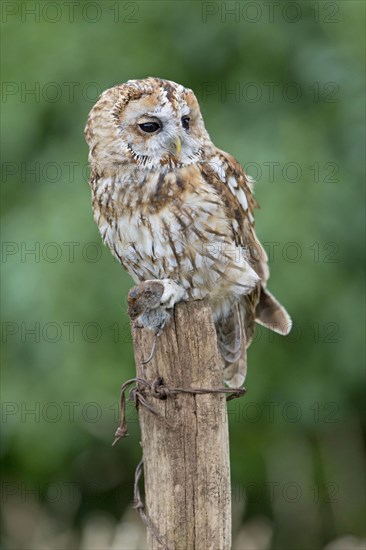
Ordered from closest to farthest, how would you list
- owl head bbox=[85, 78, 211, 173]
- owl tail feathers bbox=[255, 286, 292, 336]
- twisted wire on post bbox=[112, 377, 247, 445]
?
1. twisted wire on post bbox=[112, 377, 247, 445]
2. owl head bbox=[85, 78, 211, 173]
3. owl tail feathers bbox=[255, 286, 292, 336]

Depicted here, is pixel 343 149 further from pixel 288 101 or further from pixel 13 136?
pixel 13 136

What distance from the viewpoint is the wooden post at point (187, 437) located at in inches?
114

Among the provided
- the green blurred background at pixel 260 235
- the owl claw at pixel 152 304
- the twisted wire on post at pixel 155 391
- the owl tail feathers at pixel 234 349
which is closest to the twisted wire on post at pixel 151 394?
the twisted wire on post at pixel 155 391

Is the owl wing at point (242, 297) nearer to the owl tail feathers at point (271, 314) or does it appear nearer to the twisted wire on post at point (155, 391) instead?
the owl tail feathers at point (271, 314)

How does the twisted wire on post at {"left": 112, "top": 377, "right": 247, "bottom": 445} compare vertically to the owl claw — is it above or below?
below

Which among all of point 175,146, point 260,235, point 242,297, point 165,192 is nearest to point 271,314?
point 242,297

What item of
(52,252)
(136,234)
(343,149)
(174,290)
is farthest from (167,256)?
(343,149)

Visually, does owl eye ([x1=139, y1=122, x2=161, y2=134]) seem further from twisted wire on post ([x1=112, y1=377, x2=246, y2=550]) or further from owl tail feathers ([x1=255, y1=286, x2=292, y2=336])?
twisted wire on post ([x1=112, y1=377, x2=246, y2=550])

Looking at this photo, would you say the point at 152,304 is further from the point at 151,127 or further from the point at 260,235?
the point at 260,235

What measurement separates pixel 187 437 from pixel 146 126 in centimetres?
134

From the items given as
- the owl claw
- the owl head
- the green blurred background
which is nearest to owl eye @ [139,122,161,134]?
the owl head

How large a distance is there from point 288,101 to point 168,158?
1.69 metres

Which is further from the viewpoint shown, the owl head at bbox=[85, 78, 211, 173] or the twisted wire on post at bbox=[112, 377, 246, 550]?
the owl head at bbox=[85, 78, 211, 173]

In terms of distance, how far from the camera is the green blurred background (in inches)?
186
